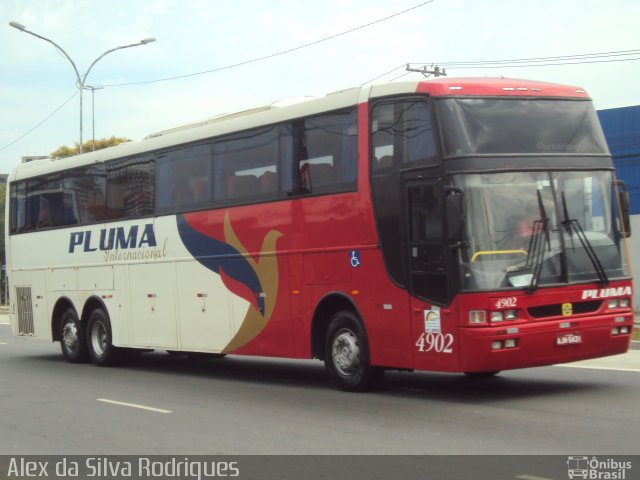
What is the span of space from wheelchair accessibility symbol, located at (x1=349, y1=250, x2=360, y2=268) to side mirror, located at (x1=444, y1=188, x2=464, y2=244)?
1.86 meters

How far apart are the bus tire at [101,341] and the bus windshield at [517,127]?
31.2 feet

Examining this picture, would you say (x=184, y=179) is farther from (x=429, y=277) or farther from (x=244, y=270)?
(x=429, y=277)

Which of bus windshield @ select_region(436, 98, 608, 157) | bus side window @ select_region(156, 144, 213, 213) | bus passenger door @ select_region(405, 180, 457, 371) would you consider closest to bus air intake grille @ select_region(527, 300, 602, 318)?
bus passenger door @ select_region(405, 180, 457, 371)

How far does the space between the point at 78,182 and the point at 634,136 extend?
655 inches

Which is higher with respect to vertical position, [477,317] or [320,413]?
[477,317]

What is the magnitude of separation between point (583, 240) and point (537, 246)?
0.70 m

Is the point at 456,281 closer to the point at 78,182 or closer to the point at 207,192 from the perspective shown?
the point at 207,192

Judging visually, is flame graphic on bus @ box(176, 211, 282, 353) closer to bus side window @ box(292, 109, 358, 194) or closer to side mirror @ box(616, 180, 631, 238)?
bus side window @ box(292, 109, 358, 194)

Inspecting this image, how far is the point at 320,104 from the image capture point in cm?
1345

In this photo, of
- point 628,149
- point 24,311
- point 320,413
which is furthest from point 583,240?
point 628,149
